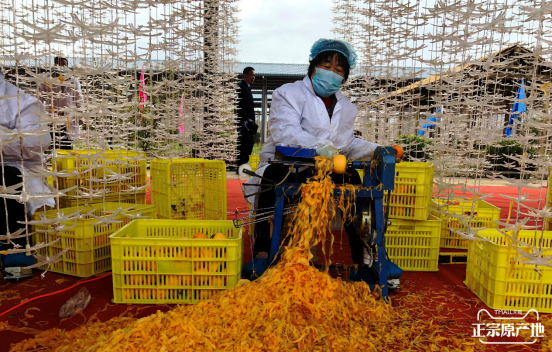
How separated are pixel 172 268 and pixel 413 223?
5.50ft

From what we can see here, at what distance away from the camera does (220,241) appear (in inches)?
75.6

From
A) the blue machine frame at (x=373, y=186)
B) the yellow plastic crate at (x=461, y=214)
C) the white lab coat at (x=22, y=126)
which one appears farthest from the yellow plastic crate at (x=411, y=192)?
the white lab coat at (x=22, y=126)

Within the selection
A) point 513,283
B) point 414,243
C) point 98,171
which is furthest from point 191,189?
point 513,283

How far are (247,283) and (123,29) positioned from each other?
6.38 feet

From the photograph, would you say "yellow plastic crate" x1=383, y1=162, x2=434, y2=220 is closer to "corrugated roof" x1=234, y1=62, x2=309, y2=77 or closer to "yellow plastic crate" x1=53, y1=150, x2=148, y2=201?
"yellow plastic crate" x1=53, y1=150, x2=148, y2=201

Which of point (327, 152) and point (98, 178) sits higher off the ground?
point (327, 152)

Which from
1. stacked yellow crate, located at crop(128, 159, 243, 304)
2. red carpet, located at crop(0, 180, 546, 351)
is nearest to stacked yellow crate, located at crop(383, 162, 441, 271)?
red carpet, located at crop(0, 180, 546, 351)

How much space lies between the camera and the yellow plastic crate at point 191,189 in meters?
3.02

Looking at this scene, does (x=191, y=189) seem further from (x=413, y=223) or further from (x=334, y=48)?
(x=413, y=223)

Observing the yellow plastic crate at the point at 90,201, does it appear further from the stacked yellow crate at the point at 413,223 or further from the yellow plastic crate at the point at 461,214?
the yellow plastic crate at the point at 461,214

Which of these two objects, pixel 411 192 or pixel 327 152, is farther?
pixel 411 192

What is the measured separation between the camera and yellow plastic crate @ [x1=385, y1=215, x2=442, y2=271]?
2.51 metres

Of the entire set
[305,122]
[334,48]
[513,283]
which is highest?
[334,48]

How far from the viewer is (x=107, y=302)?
1.97 m
